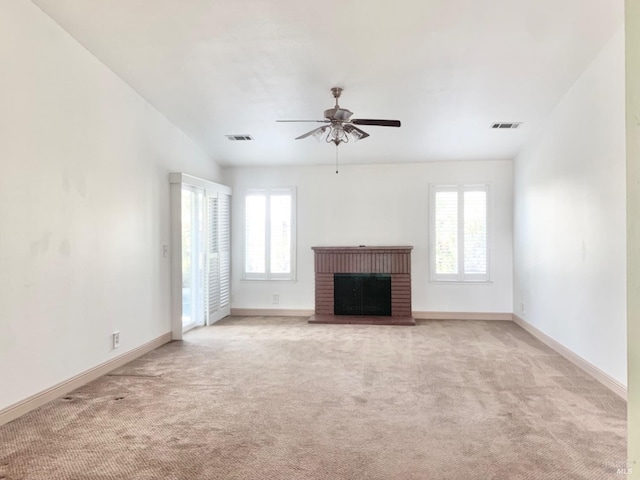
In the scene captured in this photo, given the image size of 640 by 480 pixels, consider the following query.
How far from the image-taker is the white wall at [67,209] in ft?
9.92

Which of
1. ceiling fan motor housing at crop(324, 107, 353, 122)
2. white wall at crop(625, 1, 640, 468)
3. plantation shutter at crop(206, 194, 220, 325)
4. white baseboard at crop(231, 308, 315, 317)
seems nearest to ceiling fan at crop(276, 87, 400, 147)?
ceiling fan motor housing at crop(324, 107, 353, 122)

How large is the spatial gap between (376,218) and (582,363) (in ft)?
12.0

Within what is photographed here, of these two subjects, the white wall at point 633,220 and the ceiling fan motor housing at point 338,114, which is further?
the ceiling fan motor housing at point 338,114

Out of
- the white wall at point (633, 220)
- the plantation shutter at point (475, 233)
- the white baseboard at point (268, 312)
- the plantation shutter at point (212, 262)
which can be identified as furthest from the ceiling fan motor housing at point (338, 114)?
the white baseboard at point (268, 312)

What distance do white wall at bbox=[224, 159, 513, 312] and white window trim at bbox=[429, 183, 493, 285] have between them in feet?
0.23

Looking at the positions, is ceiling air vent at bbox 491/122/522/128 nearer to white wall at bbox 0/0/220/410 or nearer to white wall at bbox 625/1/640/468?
white wall at bbox 0/0/220/410

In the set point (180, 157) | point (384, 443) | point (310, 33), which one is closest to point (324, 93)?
point (310, 33)

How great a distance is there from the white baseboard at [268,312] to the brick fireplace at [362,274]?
0.36m

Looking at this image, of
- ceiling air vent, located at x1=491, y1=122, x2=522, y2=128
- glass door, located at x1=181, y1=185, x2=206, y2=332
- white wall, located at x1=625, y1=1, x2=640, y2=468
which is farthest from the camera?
glass door, located at x1=181, y1=185, x2=206, y2=332

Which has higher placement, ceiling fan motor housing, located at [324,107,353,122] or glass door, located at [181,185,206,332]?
ceiling fan motor housing, located at [324,107,353,122]

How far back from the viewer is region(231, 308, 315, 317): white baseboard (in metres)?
7.11

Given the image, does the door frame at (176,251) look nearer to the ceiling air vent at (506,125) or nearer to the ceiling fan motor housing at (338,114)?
the ceiling fan motor housing at (338,114)

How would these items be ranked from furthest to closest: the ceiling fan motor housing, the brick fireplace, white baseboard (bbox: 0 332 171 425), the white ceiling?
1. the brick fireplace
2. the ceiling fan motor housing
3. the white ceiling
4. white baseboard (bbox: 0 332 171 425)

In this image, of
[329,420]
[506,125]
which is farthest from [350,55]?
[329,420]
